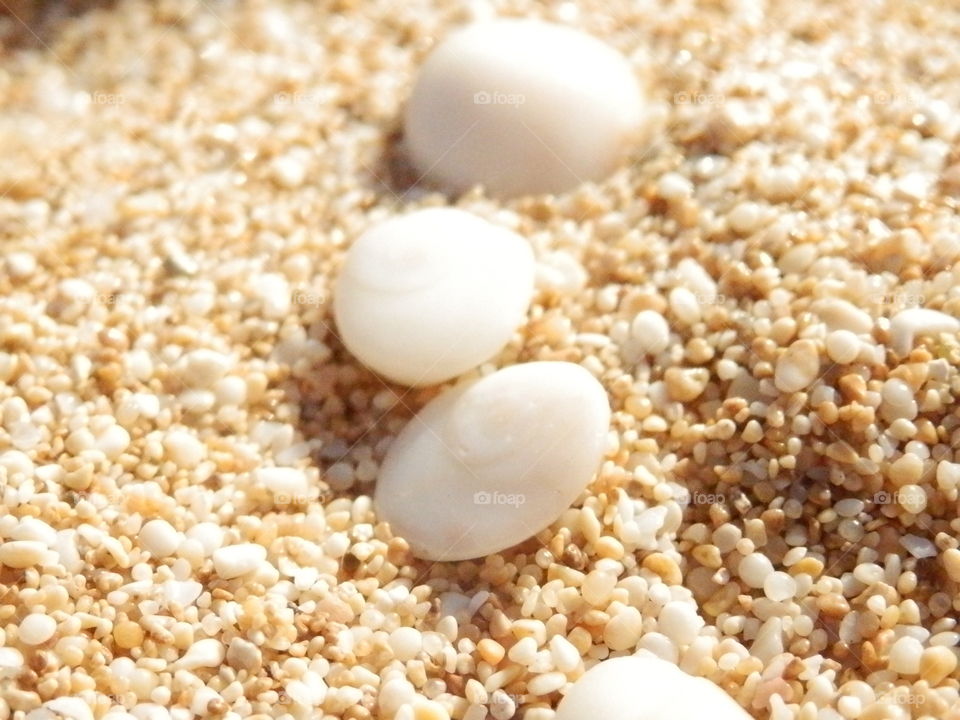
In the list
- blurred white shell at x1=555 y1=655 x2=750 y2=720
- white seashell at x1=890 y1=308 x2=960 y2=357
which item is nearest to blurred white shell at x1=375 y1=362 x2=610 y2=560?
blurred white shell at x1=555 y1=655 x2=750 y2=720

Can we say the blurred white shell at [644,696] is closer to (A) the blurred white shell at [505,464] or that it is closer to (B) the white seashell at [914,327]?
(A) the blurred white shell at [505,464]

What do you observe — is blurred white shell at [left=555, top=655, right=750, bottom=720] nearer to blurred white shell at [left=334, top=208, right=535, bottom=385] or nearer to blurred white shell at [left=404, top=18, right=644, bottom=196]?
blurred white shell at [left=334, top=208, right=535, bottom=385]

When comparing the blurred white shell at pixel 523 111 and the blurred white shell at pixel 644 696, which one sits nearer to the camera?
the blurred white shell at pixel 644 696

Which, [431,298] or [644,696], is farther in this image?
[431,298]

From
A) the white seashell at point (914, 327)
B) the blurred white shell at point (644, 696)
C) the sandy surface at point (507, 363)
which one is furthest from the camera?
the white seashell at point (914, 327)

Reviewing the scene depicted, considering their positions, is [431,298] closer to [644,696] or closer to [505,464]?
[505,464]

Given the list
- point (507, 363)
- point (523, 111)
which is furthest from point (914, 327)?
point (523, 111)

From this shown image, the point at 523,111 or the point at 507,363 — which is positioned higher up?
the point at 523,111

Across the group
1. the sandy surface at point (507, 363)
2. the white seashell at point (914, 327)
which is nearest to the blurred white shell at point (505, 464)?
the sandy surface at point (507, 363)
